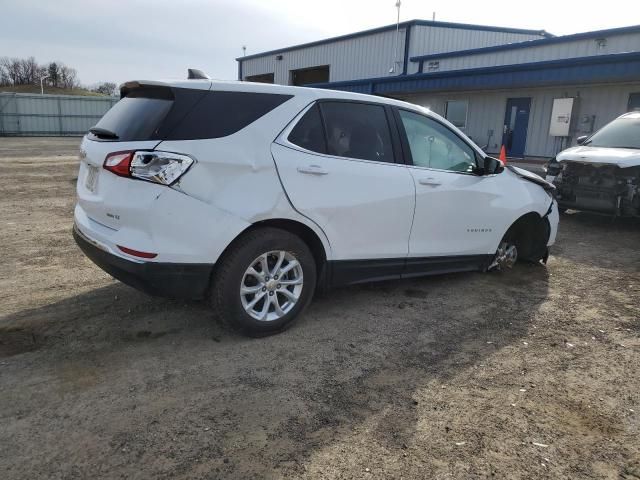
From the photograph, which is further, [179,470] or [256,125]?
[256,125]

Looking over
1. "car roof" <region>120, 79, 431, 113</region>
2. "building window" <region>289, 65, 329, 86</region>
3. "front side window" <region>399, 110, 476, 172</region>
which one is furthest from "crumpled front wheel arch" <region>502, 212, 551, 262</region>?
"building window" <region>289, 65, 329, 86</region>

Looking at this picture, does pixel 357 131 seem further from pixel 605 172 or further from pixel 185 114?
pixel 605 172

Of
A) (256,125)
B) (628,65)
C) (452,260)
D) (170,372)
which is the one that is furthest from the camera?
(628,65)

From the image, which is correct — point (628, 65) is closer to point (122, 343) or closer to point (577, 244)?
point (577, 244)

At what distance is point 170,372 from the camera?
3.35m

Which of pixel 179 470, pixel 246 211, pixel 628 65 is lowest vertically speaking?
pixel 179 470

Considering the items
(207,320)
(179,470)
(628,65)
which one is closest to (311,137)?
(207,320)

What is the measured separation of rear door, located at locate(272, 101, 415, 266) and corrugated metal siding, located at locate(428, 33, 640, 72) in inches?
539

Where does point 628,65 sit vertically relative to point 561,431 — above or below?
above

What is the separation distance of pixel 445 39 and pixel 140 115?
24029 millimetres

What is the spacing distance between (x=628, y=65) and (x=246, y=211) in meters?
13.1

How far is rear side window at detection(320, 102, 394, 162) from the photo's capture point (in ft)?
13.4

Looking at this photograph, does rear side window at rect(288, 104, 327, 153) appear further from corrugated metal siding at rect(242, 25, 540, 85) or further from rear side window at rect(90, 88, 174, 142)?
corrugated metal siding at rect(242, 25, 540, 85)

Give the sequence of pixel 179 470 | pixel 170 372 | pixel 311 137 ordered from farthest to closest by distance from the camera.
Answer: pixel 311 137 < pixel 170 372 < pixel 179 470
